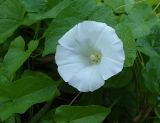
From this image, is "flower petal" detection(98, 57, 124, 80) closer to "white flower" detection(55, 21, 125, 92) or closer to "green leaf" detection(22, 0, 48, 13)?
"white flower" detection(55, 21, 125, 92)

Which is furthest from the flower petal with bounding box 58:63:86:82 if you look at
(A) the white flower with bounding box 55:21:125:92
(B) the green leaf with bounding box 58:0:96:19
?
(B) the green leaf with bounding box 58:0:96:19

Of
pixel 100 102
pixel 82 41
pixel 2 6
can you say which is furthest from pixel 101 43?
pixel 2 6

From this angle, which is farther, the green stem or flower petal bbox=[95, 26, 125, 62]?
the green stem

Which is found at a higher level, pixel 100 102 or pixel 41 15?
pixel 41 15

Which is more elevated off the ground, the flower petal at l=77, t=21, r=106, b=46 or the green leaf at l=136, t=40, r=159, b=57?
the flower petal at l=77, t=21, r=106, b=46

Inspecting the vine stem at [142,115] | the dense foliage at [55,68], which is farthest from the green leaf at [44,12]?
the vine stem at [142,115]

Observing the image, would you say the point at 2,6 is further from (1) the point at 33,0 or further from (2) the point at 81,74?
(2) the point at 81,74

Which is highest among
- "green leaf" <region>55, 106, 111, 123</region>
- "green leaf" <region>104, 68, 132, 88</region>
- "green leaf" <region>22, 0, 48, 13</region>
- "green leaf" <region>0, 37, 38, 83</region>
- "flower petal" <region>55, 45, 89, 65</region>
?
"green leaf" <region>22, 0, 48, 13</region>

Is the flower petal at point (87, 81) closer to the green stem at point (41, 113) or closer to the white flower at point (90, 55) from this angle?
the white flower at point (90, 55)
